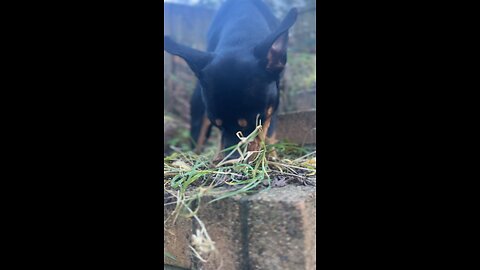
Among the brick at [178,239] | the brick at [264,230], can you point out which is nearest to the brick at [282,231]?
the brick at [264,230]

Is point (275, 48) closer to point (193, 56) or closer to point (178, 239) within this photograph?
point (193, 56)

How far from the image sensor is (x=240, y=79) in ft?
8.30

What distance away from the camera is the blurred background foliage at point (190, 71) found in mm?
4949

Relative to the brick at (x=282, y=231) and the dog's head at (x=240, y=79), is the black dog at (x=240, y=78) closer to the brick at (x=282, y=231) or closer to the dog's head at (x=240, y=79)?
the dog's head at (x=240, y=79)

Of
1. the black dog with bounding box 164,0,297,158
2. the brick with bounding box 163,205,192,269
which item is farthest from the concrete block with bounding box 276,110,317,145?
the brick with bounding box 163,205,192,269

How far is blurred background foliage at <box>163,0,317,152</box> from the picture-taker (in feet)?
16.2

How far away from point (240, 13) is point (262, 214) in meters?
2.77

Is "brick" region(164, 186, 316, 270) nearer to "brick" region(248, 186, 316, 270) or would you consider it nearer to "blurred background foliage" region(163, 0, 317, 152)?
"brick" region(248, 186, 316, 270)

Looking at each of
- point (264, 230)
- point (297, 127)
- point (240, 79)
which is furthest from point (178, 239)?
point (297, 127)
